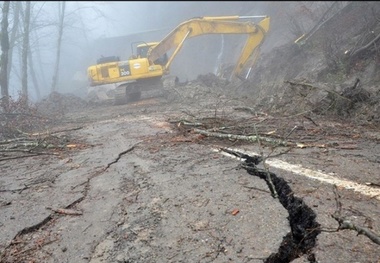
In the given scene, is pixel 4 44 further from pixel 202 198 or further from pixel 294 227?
pixel 294 227

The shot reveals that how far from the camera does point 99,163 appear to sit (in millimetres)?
5254

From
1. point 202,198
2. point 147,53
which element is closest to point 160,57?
point 147,53

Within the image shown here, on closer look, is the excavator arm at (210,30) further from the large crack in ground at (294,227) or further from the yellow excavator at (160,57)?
the large crack in ground at (294,227)

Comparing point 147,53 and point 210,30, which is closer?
point 210,30

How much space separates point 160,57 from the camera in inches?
523

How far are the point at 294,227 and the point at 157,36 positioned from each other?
35406 millimetres

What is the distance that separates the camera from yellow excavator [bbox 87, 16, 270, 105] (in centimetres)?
1234

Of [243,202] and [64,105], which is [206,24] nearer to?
[64,105]

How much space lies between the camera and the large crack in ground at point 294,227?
2.57m

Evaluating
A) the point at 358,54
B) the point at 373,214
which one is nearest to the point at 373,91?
the point at 358,54

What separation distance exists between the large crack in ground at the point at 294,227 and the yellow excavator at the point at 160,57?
9.48 metres

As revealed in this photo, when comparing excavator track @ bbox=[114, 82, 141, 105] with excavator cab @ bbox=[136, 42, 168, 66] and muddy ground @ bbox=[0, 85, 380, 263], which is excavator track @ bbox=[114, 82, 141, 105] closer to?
excavator cab @ bbox=[136, 42, 168, 66]

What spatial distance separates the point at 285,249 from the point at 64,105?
14.2 meters

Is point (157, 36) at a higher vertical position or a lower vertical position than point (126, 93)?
higher
